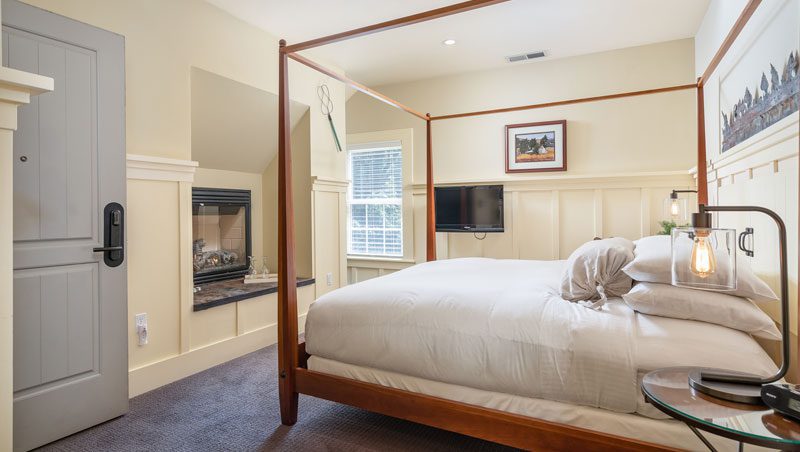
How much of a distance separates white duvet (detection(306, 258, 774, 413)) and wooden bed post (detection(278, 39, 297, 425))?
102 mm

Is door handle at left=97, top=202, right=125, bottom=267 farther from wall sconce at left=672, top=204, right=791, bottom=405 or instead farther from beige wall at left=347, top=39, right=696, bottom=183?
beige wall at left=347, top=39, right=696, bottom=183

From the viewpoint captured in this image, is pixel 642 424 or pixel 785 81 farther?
pixel 785 81

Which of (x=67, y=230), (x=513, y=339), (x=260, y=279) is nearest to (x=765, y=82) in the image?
(x=513, y=339)

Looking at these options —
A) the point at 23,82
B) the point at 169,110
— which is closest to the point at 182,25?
the point at 169,110

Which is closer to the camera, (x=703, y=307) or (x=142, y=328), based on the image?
(x=703, y=307)

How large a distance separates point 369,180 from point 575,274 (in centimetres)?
355

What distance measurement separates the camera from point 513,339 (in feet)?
5.24

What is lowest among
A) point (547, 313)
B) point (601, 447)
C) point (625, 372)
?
point (601, 447)

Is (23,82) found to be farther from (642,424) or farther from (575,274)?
(642,424)

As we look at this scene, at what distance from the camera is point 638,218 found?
3887mm

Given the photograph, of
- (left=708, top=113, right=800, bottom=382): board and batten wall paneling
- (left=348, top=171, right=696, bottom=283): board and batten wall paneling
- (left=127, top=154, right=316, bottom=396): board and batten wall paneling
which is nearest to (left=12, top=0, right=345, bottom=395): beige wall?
(left=127, top=154, right=316, bottom=396): board and batten wall paneling

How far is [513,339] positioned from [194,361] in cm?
226

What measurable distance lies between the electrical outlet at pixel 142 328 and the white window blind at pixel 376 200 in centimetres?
289

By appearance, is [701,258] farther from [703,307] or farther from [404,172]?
[404,172]
